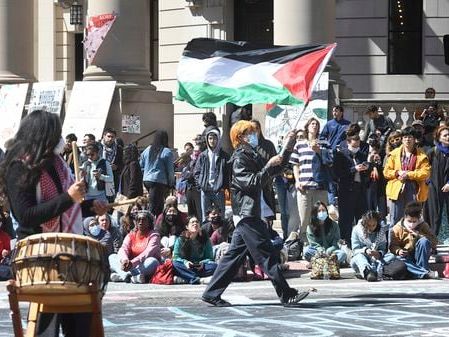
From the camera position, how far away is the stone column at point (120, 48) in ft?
81.4

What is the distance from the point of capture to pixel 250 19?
31750 millimetres

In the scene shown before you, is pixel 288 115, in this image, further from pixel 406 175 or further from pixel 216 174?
pixel 406 175

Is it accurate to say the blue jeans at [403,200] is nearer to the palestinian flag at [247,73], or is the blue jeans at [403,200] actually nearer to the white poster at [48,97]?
the palestinian flag at [247,73]

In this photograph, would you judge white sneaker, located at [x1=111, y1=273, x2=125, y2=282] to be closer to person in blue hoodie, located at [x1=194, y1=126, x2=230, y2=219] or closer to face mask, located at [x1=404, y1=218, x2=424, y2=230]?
person in blue hoodie, located at [x1=194, y1=126, x2=230, y2=219]

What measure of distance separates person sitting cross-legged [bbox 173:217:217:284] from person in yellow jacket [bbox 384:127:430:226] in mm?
2720

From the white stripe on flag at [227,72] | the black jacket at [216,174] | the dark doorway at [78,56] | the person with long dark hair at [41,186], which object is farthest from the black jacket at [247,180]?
the dark doorway at [78,56]

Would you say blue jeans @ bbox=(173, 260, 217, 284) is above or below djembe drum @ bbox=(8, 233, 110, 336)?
below

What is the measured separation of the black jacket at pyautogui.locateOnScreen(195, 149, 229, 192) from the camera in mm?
18562

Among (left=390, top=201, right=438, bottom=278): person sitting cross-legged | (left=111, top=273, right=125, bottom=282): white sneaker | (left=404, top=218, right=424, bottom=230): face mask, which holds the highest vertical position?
(left=404, top=218, right=424, bottom=230): face mask

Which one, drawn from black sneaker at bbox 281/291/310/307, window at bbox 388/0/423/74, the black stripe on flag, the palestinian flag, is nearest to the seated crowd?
the palestinian flag

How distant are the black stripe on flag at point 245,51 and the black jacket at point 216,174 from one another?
3398 millimetres

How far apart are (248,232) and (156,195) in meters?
6.58

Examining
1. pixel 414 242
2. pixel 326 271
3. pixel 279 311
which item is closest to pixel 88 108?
pixel 326 271

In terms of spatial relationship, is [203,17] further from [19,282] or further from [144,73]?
[19,282]
